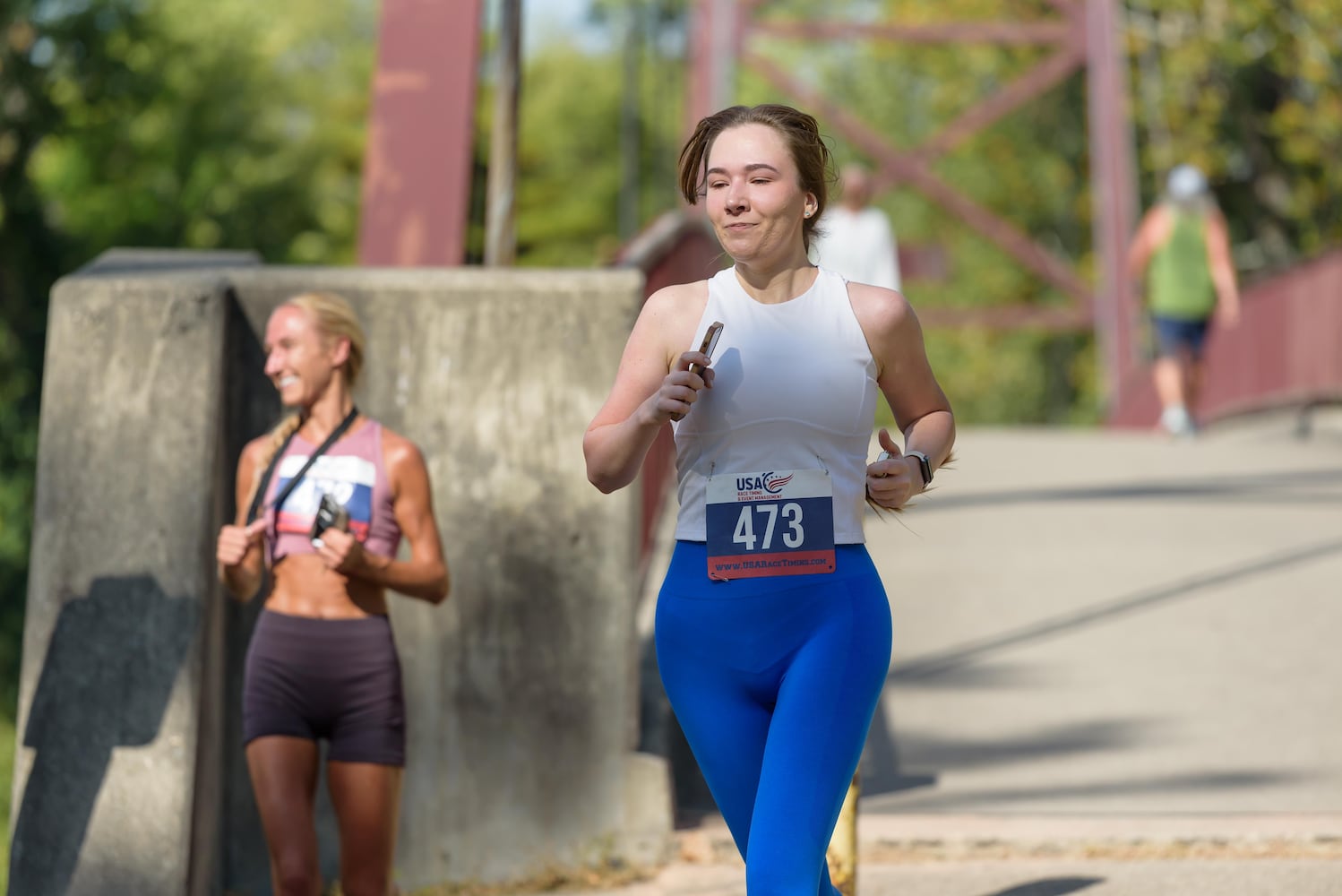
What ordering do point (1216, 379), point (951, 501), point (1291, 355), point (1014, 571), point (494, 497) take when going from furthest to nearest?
point (1216, 379), point (1291, 355), point (951, 501), point (1014, 571), point (494, 497)

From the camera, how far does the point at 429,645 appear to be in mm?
5539

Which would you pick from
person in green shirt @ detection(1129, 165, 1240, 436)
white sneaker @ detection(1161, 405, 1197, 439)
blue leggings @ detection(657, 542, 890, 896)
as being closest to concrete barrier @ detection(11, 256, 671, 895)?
blue leggings @ detection(657, 542, 890, 896)

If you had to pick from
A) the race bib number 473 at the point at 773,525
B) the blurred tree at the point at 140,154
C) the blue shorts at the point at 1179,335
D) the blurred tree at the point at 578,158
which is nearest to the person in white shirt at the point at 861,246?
the blue shorts at the point at 1179,335

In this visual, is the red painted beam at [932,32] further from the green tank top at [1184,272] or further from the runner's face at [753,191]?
the runner's face at [753,191]

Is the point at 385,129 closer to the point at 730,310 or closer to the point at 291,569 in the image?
the point at 291,569

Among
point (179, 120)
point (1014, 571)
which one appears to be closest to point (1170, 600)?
point (1014, 571)

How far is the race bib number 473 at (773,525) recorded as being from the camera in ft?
10.6

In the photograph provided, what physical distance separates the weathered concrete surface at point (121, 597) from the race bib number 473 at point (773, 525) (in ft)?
8.00

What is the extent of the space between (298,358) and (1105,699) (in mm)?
3947

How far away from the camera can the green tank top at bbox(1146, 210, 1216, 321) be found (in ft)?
45.2

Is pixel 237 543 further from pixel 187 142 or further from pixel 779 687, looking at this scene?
pixel 187 142

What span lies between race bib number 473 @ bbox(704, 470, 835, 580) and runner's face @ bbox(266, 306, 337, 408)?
5.00 feet

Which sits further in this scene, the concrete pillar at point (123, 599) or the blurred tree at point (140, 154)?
the blurred tree at point (140, 154)

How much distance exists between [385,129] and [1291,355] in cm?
1167
